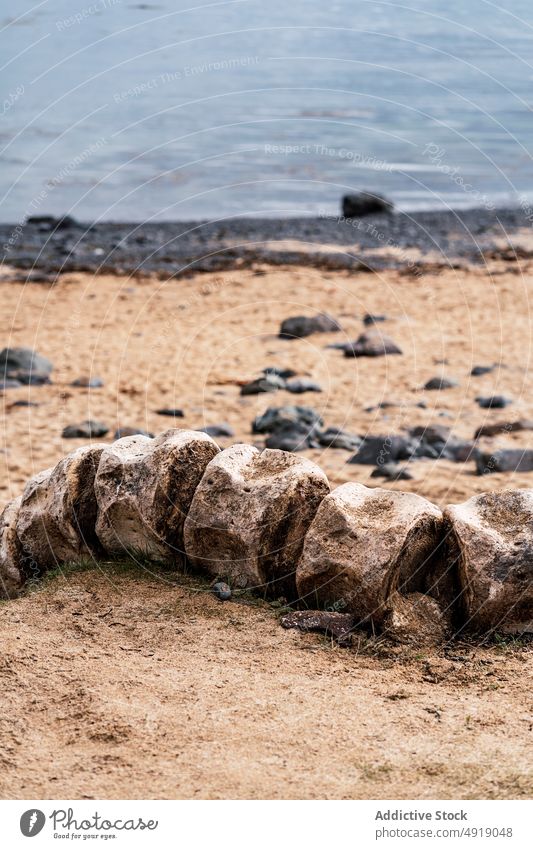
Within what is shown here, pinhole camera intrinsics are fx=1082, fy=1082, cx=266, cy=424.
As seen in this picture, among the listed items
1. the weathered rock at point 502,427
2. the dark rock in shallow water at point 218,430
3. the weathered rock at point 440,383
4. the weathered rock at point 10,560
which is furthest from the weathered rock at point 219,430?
the weathered rock at point 10,560

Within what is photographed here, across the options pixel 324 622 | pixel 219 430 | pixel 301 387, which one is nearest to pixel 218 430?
pixel 219 430

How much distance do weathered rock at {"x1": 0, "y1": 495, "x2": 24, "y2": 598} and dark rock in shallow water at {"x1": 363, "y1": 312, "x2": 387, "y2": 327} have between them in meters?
8.92

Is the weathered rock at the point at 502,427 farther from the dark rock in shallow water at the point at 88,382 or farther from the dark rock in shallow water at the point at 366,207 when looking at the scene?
the dark rock in shallow water at the point at 366,207

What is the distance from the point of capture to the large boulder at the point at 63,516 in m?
6.35

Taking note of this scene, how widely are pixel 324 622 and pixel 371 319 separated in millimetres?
10039

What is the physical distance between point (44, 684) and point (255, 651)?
1.02 meters

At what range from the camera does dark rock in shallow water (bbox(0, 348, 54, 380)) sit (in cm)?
1309

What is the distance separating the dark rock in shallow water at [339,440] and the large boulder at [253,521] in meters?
4.44

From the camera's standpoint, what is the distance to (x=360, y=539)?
553 centimetres

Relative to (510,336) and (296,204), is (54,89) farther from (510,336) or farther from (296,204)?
(510,336)

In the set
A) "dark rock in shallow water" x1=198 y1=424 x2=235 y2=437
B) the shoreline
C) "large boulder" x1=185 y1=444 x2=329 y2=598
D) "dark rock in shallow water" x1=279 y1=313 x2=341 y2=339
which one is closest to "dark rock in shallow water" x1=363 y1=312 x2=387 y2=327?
"dark rock in shallow water" x1=279 y1=313 x2=341 y2=339

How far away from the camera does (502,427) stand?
11.0m

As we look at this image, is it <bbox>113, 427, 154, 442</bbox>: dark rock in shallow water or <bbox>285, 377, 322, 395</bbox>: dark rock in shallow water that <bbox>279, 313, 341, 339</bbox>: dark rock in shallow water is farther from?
<bbox>113, 427, 154, 442</bbox>: dark rock in shallow water

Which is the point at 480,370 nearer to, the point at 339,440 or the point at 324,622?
the point at 339,440
